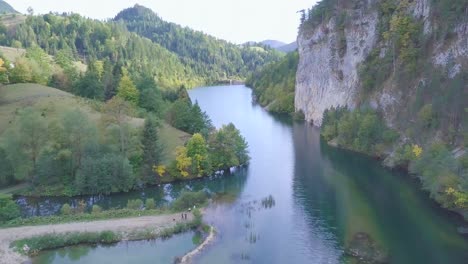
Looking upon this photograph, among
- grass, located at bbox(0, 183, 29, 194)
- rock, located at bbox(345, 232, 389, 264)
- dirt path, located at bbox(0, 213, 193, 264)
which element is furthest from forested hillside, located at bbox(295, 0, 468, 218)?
grass, located at bbox(0, 183, 29, 194)

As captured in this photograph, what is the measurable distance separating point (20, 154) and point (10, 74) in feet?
119

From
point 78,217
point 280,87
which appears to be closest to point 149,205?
point 78,217

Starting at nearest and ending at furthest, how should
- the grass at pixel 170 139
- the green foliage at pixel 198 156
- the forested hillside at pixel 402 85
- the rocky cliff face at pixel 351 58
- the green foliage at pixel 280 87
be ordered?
the forested hillside at pixel 402 85, the green foliage at pixel 198 156, the grass at pixel 170 139, the rocky cliff face at pixel 351 58, the green foliage at pixel 280 87

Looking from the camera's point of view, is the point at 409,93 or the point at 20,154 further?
the point at 409,93

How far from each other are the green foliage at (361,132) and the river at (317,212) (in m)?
2.20

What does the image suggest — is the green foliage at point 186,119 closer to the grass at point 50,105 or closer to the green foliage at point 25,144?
the grass at point 50,105

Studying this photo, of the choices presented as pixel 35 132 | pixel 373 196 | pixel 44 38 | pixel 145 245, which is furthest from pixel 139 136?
pixel 44 38

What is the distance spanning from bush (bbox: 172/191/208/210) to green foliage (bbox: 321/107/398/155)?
30341mm

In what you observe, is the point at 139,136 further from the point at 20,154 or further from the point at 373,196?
the point at 373,196

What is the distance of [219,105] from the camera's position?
13312 centimetres

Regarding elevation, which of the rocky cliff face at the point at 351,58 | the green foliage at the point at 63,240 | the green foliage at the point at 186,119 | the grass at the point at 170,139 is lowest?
the green foliage at the point at 63,240

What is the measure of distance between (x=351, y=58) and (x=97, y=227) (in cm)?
6039

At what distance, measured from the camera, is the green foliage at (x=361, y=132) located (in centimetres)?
6681

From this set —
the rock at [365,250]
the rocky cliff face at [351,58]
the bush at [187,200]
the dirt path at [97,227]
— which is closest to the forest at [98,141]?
the bush at [187,200]
